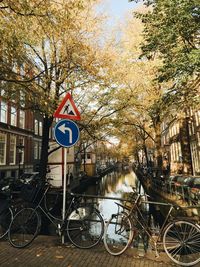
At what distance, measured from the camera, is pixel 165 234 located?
4945 millimetres

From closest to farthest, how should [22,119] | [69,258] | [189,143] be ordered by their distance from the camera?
[69,258] < [189,143] < [22,119]

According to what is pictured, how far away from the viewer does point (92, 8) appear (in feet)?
48.3

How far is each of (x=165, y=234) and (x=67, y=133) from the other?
9.37 ft

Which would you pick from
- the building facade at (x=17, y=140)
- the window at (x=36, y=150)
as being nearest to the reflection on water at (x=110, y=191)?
the building facade at (x=17, y=140)

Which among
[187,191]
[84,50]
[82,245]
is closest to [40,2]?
[84,50]

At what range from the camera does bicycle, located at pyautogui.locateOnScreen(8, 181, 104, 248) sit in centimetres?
561

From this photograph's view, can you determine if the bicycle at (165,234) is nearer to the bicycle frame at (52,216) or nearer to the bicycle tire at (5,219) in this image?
the bicycle frame at (52,216)

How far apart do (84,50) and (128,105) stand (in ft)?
15.1

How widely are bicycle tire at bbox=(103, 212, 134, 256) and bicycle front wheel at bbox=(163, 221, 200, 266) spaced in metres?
0.70

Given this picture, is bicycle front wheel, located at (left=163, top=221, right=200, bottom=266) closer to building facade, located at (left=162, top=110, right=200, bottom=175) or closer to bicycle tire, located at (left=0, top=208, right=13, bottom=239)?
bicycle tire, located at (left=0, top=208, right=13, bottom=239)

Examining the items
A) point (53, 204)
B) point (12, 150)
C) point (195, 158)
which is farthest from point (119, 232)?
point (12, 150)

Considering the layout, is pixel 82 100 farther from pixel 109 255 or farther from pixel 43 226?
pixel 109 255

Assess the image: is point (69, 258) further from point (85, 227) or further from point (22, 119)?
point (22, 119)

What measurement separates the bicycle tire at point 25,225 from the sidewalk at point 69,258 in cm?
28
